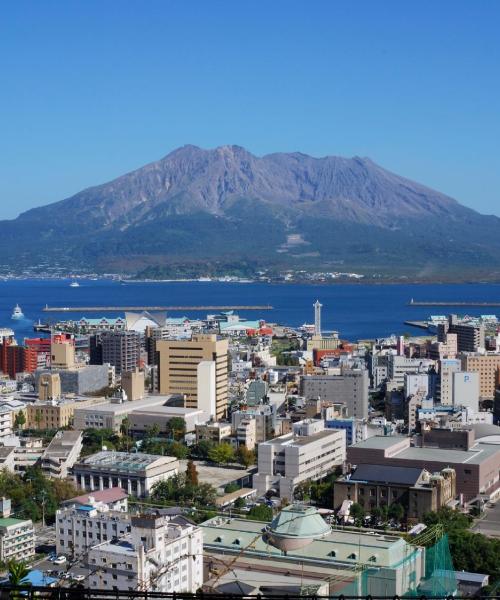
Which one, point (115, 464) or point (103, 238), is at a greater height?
point (103, 238)

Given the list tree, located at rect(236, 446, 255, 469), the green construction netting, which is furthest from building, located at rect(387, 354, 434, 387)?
the green construction netting

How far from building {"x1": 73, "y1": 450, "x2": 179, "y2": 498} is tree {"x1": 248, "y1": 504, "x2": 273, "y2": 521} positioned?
171 centimetres

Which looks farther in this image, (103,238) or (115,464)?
(103,238)

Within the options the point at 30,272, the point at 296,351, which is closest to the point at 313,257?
the point at 30,272

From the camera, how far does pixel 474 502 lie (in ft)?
35.5

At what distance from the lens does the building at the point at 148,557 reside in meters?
6.71

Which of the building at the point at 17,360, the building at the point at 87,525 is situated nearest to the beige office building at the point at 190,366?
the building at the point at 17,360

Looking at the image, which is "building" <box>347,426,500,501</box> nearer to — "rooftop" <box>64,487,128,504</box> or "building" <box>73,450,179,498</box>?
"building" <box>73,450,179,498</box>

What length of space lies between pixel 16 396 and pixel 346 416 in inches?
204

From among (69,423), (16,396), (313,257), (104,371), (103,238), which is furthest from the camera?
(103,238)

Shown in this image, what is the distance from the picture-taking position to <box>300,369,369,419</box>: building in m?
16.0

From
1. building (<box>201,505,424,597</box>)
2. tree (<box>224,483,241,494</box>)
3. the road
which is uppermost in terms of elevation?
building (<box>201,505,424,597</box>)

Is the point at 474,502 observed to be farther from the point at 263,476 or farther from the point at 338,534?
the point at 338,534

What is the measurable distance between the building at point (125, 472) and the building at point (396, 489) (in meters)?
1.91
